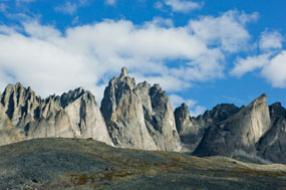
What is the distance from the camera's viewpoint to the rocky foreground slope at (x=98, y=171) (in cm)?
7938

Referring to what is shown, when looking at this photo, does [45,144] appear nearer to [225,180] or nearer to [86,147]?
[86,147]

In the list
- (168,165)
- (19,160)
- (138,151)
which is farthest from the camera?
(138,151)

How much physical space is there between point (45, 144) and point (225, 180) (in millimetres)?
37942

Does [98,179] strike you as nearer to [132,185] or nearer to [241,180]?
[132,185]

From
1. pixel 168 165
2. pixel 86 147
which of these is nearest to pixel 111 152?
pixel 86 147

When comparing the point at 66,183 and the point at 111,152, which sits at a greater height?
the point at 111,152

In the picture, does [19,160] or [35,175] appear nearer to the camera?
[35,175]

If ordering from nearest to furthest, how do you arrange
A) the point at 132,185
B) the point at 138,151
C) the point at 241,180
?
1. the point at 132,185
2. the point at 241,180
3. the point at 138,151

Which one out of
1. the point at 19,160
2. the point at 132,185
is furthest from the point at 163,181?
the point at 19,160

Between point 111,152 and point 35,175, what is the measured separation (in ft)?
94.1

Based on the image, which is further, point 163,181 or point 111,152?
point 111,152

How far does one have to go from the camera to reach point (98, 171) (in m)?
90.8

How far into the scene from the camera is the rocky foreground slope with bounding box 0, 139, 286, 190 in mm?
79375

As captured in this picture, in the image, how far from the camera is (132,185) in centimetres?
7756
